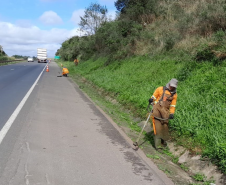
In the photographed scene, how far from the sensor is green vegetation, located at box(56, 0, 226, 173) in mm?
6387

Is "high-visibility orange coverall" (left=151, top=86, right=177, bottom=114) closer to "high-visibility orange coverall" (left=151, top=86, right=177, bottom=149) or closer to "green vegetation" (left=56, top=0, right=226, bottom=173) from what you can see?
"high-visibility orange coverall" (left=151, top=86, right=177, bottom=149)

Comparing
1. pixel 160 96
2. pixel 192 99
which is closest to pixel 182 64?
pixel 192 99

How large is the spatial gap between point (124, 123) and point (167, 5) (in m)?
16.6

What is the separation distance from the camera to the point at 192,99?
26.9ft

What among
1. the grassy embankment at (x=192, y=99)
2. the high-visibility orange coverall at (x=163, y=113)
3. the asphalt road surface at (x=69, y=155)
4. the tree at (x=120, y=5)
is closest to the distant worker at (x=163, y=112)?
the high-visibility orange coverall at (x=163, y=113)

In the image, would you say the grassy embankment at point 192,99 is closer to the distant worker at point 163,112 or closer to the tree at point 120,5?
the distant worker at point 163,112

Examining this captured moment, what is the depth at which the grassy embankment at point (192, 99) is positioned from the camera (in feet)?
18.7

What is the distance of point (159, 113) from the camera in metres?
6.50

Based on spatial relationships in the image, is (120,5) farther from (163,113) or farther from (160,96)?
(163,113)

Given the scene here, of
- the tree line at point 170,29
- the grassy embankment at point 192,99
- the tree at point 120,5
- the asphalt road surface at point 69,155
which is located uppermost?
the tree at point 120,5

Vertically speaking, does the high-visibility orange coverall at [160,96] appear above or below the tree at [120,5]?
below

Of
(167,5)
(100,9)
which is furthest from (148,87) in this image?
(100,9)

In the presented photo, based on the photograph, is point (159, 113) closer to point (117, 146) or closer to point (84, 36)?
point (117, 146)

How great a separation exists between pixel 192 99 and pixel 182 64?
4809mm
